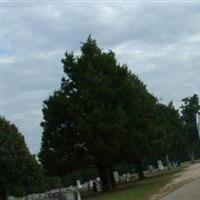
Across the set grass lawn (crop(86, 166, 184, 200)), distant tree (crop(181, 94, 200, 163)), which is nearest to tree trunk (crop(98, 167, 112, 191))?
grass lawn (crop(86, 166, 184, 200))

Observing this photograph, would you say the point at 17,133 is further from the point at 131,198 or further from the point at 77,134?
the point at 131,198

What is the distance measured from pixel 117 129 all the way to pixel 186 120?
5447 cm

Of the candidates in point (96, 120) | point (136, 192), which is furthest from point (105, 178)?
point (136, 192)

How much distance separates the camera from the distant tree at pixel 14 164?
63838 mm

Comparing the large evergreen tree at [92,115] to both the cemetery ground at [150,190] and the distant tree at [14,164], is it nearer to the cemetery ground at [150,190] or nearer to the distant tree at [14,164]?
the cemetery ground at [150,190]

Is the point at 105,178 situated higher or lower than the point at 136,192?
higher

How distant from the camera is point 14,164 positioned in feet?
209

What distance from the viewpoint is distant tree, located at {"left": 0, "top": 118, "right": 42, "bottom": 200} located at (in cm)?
6384

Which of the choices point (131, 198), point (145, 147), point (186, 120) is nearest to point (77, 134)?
point (145, 147)

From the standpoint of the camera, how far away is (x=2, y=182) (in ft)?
211

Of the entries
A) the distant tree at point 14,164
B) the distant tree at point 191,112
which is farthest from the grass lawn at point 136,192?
the distant tree at point 191,112

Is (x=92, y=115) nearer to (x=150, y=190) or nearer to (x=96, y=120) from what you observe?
(x=96, y=120)

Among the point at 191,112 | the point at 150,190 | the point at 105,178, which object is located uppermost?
the point at 191,112

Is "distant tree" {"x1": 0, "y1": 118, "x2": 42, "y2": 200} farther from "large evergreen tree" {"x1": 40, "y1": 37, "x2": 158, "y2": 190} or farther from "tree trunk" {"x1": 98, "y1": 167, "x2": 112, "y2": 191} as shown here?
"tree trunk" {"x1": 98, "y1": 167, "x2": 112, "y2": 191}
